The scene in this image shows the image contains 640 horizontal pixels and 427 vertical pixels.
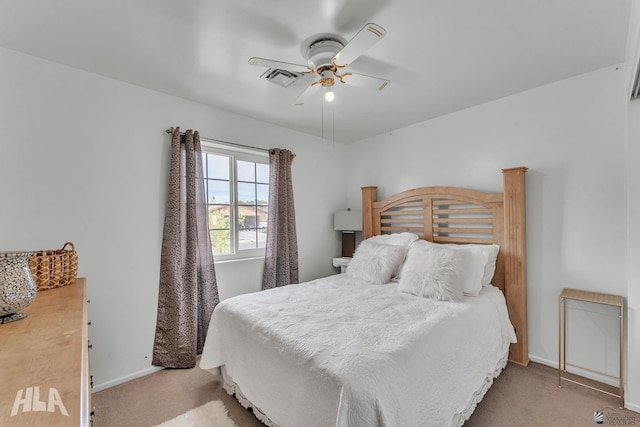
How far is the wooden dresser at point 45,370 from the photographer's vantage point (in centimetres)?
58

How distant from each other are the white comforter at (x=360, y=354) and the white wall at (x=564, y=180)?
518 millimetres

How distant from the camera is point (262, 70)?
7.30ft

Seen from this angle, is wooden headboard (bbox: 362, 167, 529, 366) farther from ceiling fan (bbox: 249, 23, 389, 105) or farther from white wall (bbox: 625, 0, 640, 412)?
ceiling fan (bbox: 249, 23, 389, 105)

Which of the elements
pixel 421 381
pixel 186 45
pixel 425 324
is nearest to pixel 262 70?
pixel 186 45

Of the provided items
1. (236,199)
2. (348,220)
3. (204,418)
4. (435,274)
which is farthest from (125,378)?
(348,220)

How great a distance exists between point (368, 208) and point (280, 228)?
125 cm

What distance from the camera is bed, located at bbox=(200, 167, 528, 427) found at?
1.37 meters

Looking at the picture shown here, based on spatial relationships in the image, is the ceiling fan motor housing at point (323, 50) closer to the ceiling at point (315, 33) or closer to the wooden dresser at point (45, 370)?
the ceiling at point (315, 33)

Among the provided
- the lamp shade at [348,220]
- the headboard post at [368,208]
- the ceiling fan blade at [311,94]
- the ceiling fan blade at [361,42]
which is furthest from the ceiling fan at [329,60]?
the lamp shade at [348,220]

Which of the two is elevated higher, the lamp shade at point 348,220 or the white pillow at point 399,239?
the lamp shade at point 348,220

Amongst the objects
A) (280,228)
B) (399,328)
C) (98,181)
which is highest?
(98,181)

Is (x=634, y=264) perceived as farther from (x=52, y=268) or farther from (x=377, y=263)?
(x=52, y=268)

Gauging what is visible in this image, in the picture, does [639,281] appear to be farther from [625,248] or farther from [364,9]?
[364,9]

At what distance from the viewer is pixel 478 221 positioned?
9.61ft
